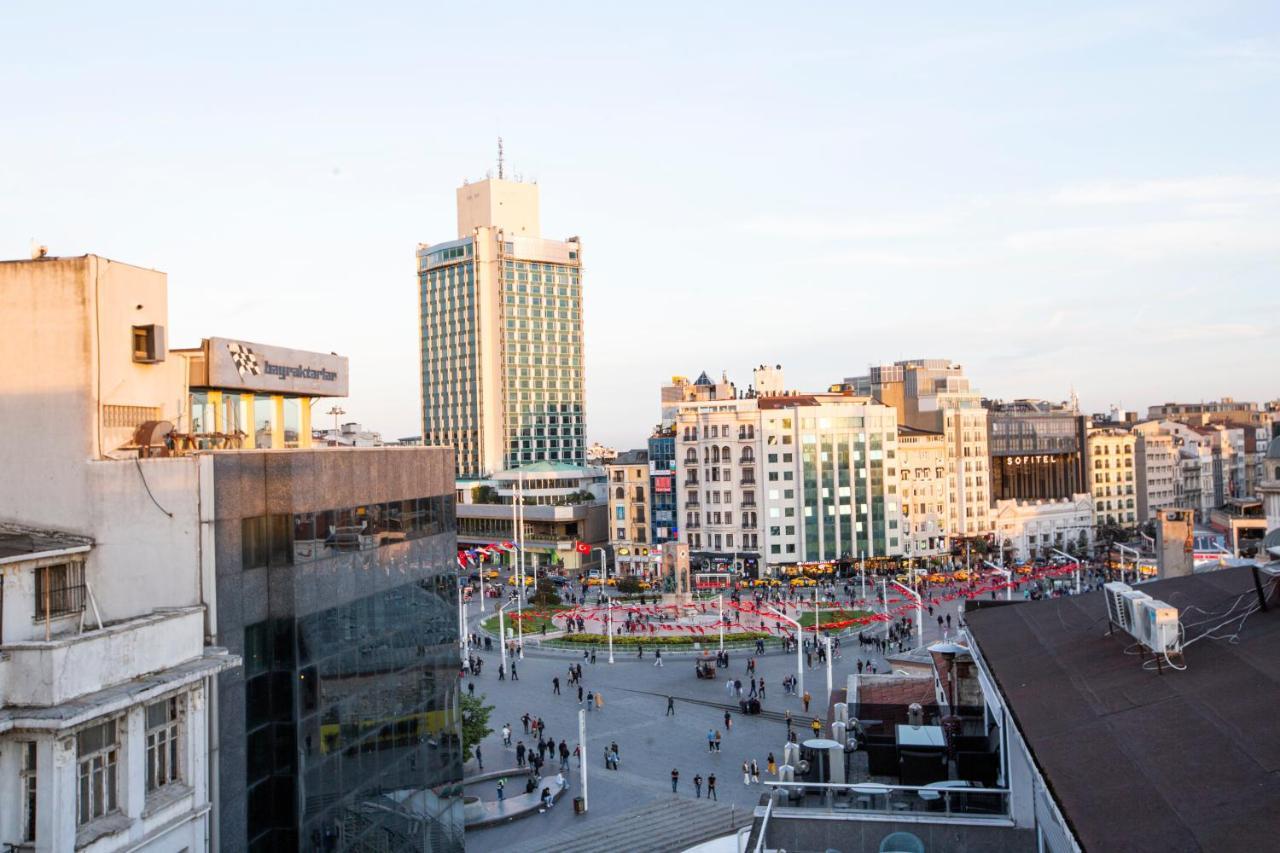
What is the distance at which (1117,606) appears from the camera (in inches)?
630

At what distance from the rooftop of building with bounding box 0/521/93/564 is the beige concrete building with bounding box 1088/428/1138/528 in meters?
147

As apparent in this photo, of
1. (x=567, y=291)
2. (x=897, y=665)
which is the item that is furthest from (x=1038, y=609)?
(x=567, y=291)

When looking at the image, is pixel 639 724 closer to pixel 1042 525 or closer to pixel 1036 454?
pixel 1042 525

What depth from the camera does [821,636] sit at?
69688 mm

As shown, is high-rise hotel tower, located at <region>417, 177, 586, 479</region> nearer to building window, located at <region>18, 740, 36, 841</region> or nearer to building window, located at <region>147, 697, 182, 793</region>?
building window, located at <region>147, 697, 182, 793</region>

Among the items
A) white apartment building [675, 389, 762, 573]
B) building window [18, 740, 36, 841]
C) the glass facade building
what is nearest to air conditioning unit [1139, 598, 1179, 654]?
building window [18, 740, 36, 841]

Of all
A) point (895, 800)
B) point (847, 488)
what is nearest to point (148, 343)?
point (895, 800)

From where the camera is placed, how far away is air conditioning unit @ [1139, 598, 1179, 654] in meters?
13.5

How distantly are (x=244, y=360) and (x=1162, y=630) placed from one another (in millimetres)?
16907

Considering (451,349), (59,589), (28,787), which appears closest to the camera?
(28,787)

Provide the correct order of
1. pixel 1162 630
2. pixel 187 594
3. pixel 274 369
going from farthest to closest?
1. pixel 274 369
2. pixel 187 594
3. pixel 1162 630

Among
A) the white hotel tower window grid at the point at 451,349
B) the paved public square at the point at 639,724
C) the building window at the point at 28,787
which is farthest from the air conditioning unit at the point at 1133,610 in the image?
the white hotel tower window grid at the point at 451,349

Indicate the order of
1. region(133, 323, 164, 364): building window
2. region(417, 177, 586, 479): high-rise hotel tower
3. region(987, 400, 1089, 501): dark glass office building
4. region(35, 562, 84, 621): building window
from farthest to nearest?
region(417, 177, 586, 479): high-rise hotel tower, region(987, 400, 1089, 501): dark glass office building, region(133, 323, 164, 364): building window, region(35, 562, 84, 621): building window

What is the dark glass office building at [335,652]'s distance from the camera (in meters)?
18.8
